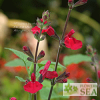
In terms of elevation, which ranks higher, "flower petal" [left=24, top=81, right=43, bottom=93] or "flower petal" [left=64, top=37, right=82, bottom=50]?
"flower petal" [left=64, top=37, right=82, bottom=50]

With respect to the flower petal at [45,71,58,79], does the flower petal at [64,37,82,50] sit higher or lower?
higher

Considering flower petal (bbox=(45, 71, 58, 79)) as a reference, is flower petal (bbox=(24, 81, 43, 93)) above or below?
below

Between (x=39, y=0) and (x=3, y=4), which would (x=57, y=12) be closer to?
(x=39, y=0)

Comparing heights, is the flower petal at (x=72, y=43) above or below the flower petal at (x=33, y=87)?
above

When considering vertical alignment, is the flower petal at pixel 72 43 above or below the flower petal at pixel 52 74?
above

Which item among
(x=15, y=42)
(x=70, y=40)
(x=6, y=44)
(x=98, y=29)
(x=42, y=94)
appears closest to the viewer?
(x=70, y=40)

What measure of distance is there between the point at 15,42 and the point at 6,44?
209 millimetres

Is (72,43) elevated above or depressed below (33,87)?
above

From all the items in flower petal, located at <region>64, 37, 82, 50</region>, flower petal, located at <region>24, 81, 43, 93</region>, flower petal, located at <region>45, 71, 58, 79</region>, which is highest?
flower petal, located at <region>64, 37, 82, 50</region>

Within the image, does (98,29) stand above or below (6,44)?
above

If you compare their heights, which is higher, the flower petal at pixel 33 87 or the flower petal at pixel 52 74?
the flower petal at pixel 52 74

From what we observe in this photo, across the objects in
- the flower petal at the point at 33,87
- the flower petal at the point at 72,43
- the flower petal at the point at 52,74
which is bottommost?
the flower petal at the point at 33,87

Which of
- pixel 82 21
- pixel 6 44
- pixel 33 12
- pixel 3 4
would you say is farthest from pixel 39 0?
pixel 6 44

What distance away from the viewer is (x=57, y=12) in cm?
348
